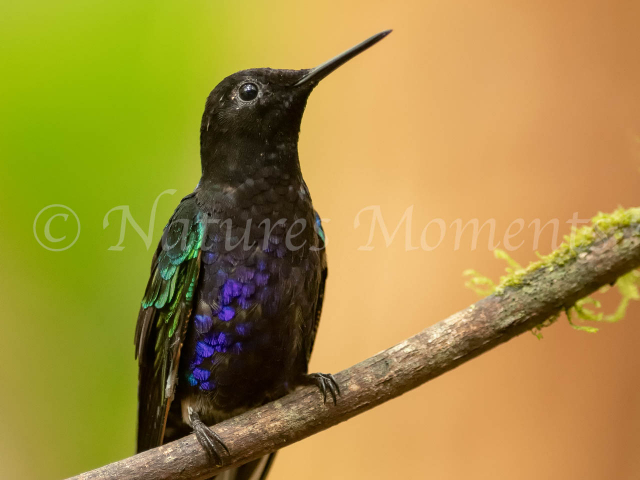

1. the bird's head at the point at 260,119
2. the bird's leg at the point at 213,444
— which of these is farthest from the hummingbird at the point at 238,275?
the bird's leg at the point at 213,444

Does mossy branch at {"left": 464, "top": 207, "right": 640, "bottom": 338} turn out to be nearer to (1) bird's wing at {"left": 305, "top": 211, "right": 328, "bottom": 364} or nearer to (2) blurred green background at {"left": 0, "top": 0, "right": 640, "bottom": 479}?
(1) bird's wing at {"left": 305, "top": 211, "right": 328, "bottom": 364}

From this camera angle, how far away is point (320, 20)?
2.92m

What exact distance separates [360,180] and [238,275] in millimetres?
1319

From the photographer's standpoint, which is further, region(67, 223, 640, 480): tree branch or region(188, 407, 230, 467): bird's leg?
region(188, 407, 230, 467): bird's leg

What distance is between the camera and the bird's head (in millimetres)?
1758

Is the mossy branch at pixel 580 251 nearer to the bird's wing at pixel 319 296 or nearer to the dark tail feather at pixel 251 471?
the bird's wing at pixel 319 296

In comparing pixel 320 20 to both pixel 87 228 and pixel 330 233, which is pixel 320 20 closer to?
pixel 330 233

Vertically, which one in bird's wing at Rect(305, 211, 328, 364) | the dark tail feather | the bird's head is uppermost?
the bird's head

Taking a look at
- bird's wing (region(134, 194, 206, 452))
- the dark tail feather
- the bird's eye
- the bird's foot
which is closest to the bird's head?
the bird's eye

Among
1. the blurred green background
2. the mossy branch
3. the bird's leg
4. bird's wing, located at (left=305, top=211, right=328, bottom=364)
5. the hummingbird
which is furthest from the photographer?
the blurred green background

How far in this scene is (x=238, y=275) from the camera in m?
1.66

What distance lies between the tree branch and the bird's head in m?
0.65

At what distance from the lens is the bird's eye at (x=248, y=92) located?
1.76m

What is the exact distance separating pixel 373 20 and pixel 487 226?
3.54ft
